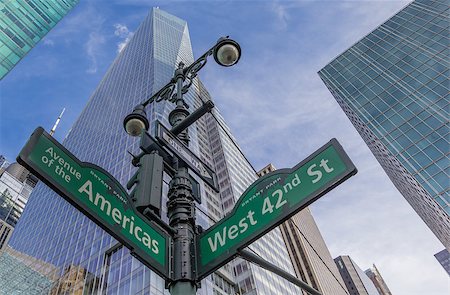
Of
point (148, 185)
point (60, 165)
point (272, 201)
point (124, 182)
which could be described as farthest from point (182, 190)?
point (124, 182)

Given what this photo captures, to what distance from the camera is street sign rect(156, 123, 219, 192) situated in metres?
4.79

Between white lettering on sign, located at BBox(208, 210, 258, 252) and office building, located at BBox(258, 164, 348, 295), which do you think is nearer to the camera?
white lettering on sign, located at BBox(208, 210, 258, 252)

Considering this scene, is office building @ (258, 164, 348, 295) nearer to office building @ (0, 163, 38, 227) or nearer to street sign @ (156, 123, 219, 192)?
street sign @ (156, 123, 219, 192)

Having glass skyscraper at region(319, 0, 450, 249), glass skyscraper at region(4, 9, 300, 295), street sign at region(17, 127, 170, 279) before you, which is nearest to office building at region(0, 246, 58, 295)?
glass skyscraper at region(4, 9, 300, 295)

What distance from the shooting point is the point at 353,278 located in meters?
151

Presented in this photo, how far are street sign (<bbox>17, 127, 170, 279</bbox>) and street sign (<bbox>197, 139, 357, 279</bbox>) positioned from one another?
496 mm

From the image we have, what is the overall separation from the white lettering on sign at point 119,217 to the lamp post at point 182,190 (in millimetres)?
302

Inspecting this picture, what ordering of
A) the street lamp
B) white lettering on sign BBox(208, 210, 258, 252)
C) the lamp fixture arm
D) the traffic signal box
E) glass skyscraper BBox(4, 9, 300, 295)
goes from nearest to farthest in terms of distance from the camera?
white lettering on sign BBox(208, 210, 258, 252), the traffic signal box, the street lamp, the lamp fixture arm, glass skyscraper BBox(4, 9, 300, 295)

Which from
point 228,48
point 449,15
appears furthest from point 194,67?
point 449,15

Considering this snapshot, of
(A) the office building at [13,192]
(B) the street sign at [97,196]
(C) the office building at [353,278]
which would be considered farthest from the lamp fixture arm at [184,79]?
(C) the office building at [353,278]

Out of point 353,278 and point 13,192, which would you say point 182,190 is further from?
point 353,278

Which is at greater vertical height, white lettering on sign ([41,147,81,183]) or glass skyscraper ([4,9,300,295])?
glass skyscraper ([4,9,300,295])

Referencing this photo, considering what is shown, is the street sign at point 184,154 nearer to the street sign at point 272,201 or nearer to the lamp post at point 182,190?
the lamp post at point 182,190

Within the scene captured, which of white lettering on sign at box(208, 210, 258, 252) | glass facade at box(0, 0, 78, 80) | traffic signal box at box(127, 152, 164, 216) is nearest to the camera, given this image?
white lettering on sign at box(208, 210, 258, 252)
